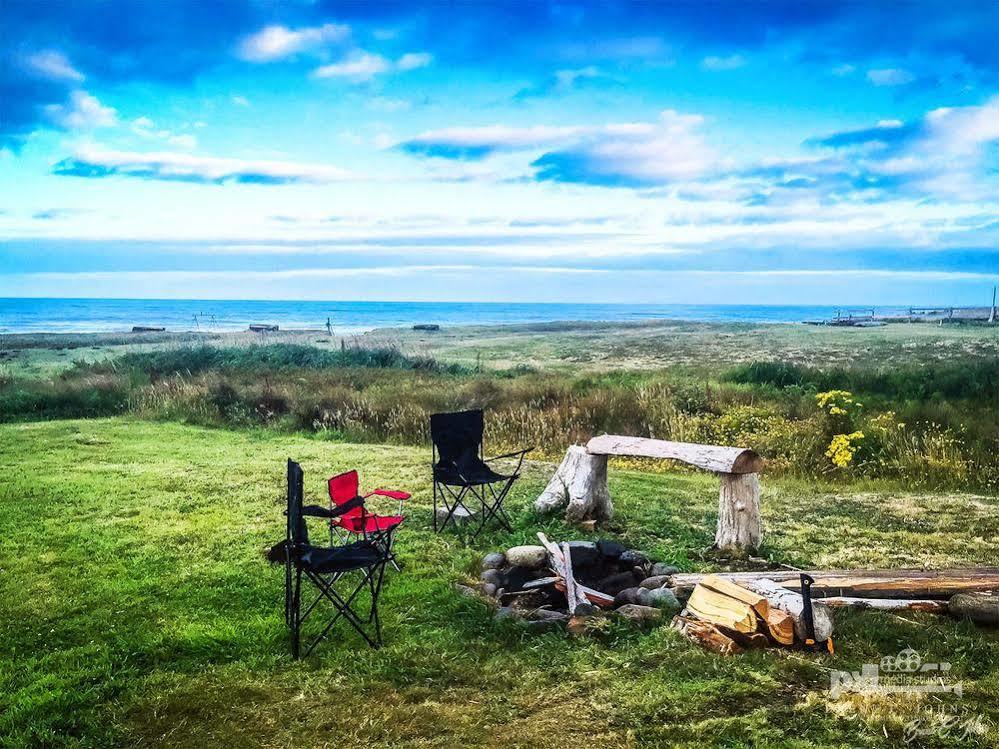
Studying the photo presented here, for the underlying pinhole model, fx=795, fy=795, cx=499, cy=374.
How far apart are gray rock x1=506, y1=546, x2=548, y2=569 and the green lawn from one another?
264mm

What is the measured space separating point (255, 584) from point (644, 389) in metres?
6.76

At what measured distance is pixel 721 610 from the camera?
12.0 feet

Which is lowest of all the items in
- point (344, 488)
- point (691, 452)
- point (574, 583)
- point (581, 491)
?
point (574, 583)

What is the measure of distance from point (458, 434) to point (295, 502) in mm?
2466

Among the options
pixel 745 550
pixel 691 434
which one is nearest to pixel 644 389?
pixel 691 434

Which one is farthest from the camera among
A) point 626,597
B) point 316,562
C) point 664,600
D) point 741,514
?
point 741,514

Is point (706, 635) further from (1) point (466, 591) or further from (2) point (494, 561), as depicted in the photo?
(2) point (494, 561)

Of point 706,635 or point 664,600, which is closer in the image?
point 706,635

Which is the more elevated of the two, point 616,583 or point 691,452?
point 691,452

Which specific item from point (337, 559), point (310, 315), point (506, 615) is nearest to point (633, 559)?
point (506, 615)

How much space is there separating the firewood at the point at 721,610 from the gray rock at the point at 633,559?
30.1 inches

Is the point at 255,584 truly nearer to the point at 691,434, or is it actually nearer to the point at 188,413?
the point at 691,434

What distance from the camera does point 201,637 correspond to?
3.59m

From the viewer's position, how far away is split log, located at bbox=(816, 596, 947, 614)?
13.2ft
